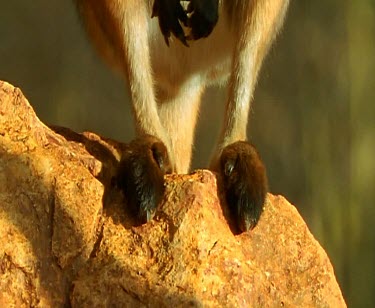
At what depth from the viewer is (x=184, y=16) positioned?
10.8 ft

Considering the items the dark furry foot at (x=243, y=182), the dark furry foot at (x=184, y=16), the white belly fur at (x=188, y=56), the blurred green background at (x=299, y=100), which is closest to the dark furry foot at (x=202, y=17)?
the dark furry foot at (x=184, y=16)

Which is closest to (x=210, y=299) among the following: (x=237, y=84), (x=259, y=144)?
(x=237, y=84)

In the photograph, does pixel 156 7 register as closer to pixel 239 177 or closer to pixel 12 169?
pixel 239 177

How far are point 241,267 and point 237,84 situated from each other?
738 mm

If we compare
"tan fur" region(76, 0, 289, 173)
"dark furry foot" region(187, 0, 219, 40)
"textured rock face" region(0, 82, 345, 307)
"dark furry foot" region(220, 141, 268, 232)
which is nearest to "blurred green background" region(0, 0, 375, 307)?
"tan fur" region(76, 0, 289, 173)

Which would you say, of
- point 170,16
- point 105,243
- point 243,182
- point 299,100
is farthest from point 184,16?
point 299,100

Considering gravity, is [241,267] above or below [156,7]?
below

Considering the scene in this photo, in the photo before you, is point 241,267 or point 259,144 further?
point 259,144

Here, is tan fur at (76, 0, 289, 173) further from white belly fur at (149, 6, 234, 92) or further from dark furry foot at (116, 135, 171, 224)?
dark furry foot at (116, 135, 171, 224)

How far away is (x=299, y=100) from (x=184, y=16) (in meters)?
1.62

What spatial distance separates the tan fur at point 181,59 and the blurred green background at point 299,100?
111 centimetres

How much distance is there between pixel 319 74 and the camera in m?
4.80

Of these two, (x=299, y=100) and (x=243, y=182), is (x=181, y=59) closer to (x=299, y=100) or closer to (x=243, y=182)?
(x=243, y=182)

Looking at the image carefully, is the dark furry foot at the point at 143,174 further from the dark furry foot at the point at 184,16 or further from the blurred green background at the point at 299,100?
the blurred green background at the point at 299,100
